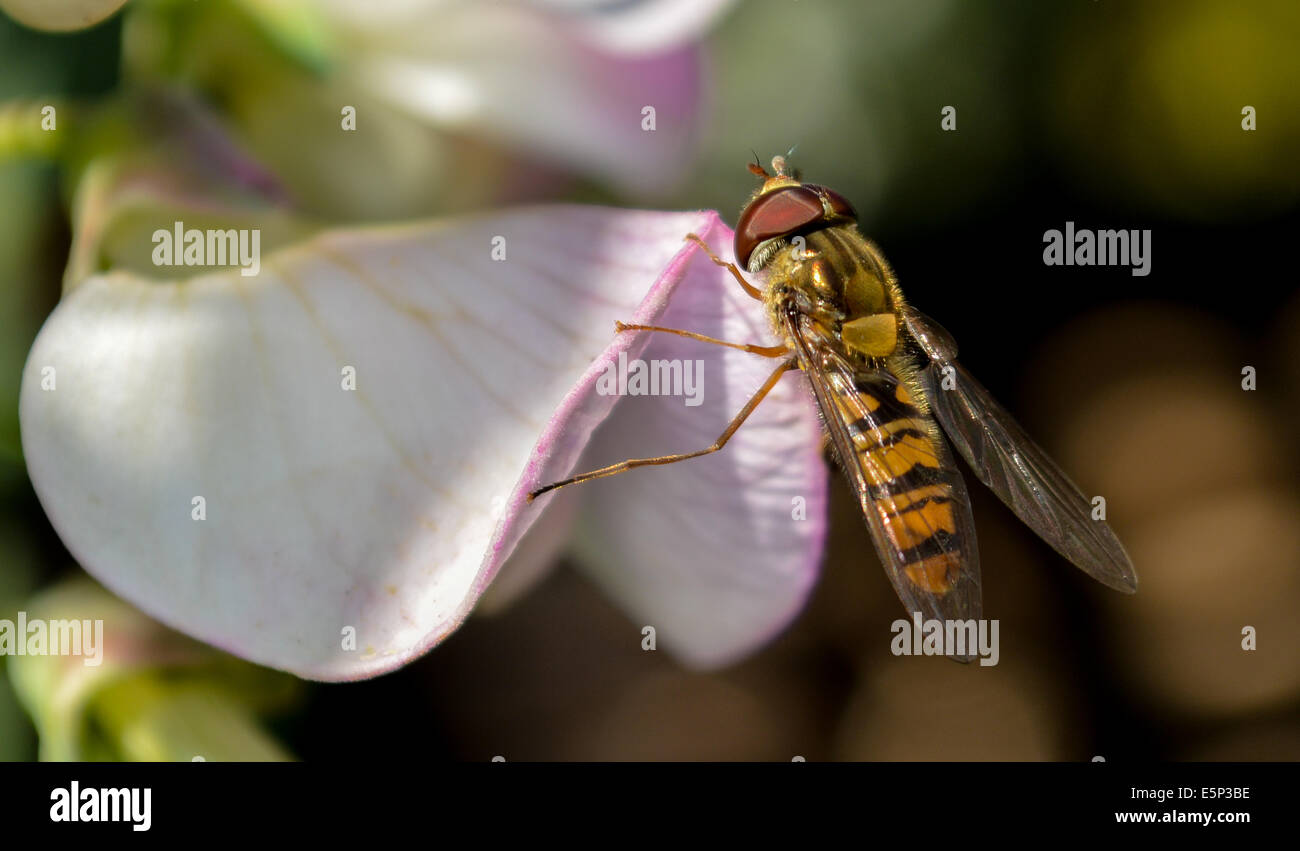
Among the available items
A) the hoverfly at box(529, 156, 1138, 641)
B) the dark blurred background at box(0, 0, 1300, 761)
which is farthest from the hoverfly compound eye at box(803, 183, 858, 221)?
the dark blurred background at box(0, 0, 1300, 761)

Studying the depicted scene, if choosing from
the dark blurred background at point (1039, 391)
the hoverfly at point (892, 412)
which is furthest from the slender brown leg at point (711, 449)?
the dark blurred background at point (1039, 391)

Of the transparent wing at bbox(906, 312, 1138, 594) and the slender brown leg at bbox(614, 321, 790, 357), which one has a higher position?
the slender brown leg at bbox(614, 321, 790, 357)

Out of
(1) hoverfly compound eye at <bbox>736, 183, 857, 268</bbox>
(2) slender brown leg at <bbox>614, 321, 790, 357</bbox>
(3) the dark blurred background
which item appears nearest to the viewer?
(2) slender brown leg at <bbox>614, 321, 790, 357</bbox>

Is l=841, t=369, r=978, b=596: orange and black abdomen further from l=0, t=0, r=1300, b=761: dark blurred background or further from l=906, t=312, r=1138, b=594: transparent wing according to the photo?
l=0, t=0, r=1300, b=761: dark blurred background

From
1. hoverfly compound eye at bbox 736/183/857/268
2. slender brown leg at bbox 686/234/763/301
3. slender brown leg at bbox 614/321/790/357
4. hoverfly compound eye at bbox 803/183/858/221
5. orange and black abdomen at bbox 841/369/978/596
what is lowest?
orange and black abdomen at bbox 841/369/978/596

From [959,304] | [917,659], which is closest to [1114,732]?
[917,659]

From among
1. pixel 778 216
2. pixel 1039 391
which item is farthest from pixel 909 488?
pixel 1039 391
